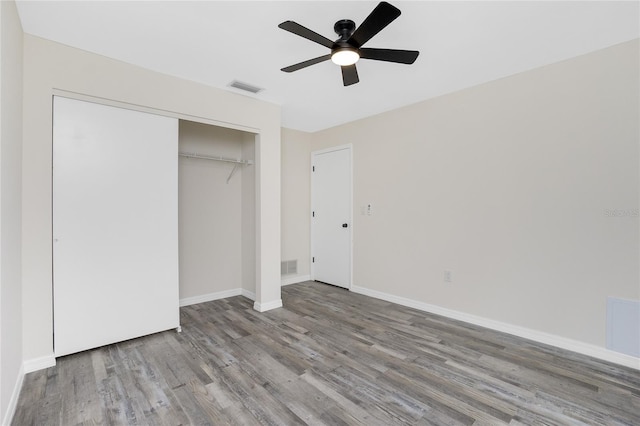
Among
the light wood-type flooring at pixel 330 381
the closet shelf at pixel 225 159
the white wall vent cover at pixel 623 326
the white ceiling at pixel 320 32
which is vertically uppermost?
the white ceiling at pixel 320 32

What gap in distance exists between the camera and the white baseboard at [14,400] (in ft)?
5.55

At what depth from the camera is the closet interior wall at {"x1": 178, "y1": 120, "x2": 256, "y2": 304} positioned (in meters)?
3.84

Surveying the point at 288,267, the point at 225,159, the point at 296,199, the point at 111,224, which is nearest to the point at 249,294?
the point at 288,267

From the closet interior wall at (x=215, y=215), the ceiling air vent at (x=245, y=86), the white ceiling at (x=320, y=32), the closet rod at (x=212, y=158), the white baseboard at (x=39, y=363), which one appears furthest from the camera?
the closet interior wall at (x=215, y=215)

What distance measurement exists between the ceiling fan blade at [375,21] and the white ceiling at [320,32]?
205mm

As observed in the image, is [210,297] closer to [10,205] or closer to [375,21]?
[10,205]

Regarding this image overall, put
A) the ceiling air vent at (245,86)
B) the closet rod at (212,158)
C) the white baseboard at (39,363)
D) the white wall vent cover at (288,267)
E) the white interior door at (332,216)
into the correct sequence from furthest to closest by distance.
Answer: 1. the white wall vent cover at (288,267)
2. the white interior door at (332,216)
3. the closet rod at (212,158)
4. the ceiling air vent at (245,86)
5. the white baseboard at (39,363)

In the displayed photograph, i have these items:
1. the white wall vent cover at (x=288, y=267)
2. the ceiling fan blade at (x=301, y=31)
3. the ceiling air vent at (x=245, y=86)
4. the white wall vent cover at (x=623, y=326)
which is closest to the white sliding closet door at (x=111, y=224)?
the ceiling air vent at (x=245, y=86)

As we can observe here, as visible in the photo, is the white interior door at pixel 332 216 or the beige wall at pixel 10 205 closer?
the beige wall at pixel 10 205

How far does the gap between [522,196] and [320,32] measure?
241cm

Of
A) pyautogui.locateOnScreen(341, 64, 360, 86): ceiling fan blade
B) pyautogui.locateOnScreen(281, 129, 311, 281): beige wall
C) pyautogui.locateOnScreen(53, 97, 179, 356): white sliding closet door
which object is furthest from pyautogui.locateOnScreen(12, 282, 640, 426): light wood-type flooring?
pyautogui.locateOnScreen(341, 64, 360, 86): ceiling fan blade

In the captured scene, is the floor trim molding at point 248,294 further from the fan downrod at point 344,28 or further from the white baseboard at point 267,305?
the fan downrod at point 344,28

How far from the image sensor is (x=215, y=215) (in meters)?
4.08

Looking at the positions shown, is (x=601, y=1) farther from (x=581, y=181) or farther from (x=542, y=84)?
(x=581, y=181)
